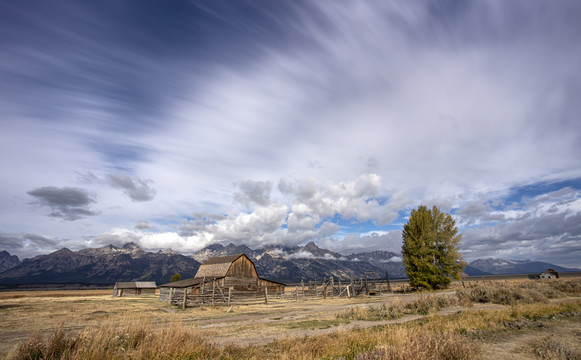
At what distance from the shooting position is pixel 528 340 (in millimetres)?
10945

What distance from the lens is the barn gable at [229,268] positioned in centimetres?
4478

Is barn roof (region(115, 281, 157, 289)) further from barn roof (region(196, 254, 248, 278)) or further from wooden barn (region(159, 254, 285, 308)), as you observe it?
barn roof (region(196, 254, 248, 278))

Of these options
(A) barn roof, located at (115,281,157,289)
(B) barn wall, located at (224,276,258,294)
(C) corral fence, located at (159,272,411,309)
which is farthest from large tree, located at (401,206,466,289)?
(A) barn roof, located at (115,281,157,289)

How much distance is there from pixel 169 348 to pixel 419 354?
6788 mm

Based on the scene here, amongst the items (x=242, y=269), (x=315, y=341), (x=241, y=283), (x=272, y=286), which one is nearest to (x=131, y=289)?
(x=242, y=269)

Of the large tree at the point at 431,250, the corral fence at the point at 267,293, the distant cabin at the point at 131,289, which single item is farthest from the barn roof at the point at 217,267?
the distant cabin at the point at 131,289

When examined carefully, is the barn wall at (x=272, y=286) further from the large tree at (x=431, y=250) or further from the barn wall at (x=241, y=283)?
the large tree at (x=431, y=250)

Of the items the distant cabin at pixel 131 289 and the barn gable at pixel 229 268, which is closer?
the barn gable at pixel 229 268

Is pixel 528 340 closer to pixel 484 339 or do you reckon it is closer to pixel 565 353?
pixel 484 339

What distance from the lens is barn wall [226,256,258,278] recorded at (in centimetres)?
4516

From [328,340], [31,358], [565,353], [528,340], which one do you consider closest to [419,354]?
[328,340]

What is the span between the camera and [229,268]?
4453 cm

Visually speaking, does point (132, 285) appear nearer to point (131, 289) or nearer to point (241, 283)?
point (131, 289)

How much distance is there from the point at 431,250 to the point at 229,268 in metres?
31.5
